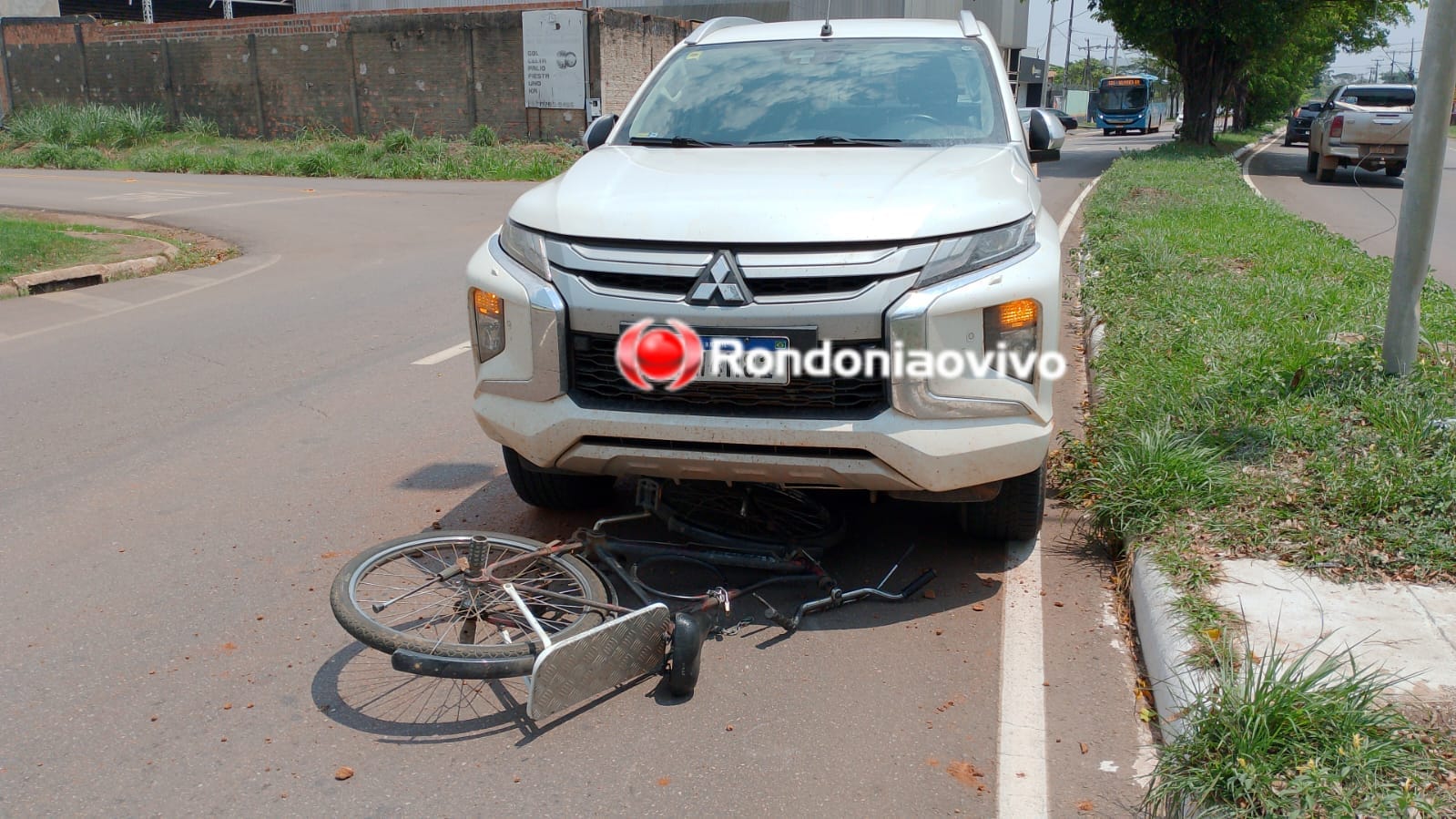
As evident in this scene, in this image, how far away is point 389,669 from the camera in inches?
144

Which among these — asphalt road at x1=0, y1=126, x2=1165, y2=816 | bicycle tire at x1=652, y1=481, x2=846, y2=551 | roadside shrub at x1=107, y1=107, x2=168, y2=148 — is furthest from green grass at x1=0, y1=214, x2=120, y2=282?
roadside shrub at x1=107, y1=107, x2=168, y2=148

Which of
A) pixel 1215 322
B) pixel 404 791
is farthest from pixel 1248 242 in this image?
pixel 404 791

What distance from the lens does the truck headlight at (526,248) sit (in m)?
3.95

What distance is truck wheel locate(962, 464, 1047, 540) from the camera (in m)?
4.31

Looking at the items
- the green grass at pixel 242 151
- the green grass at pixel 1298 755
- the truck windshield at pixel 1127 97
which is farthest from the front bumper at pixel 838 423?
the truck windshield at pixel 1127 97

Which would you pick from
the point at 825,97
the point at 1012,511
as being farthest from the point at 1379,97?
the point at 1012,511

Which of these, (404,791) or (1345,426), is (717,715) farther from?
(1345,426)

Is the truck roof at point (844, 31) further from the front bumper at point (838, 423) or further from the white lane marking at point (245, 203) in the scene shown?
the white lane marking at point (245, 203)

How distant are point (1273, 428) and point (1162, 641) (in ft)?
6.28

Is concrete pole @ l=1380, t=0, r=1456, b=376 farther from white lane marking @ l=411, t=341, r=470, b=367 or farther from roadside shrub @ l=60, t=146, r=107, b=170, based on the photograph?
roadside shrub @ l=60, t=146, r=107, b=170

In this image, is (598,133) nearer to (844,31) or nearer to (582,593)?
(844,31)

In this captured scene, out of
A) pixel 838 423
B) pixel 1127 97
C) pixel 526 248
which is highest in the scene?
pixel 526 248

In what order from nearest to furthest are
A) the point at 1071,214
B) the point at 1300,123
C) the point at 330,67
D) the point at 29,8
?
the point at 1071,214 → the point at 330,67 → the point at 29,8 → the point at 1300,123

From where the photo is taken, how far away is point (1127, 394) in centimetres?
582
